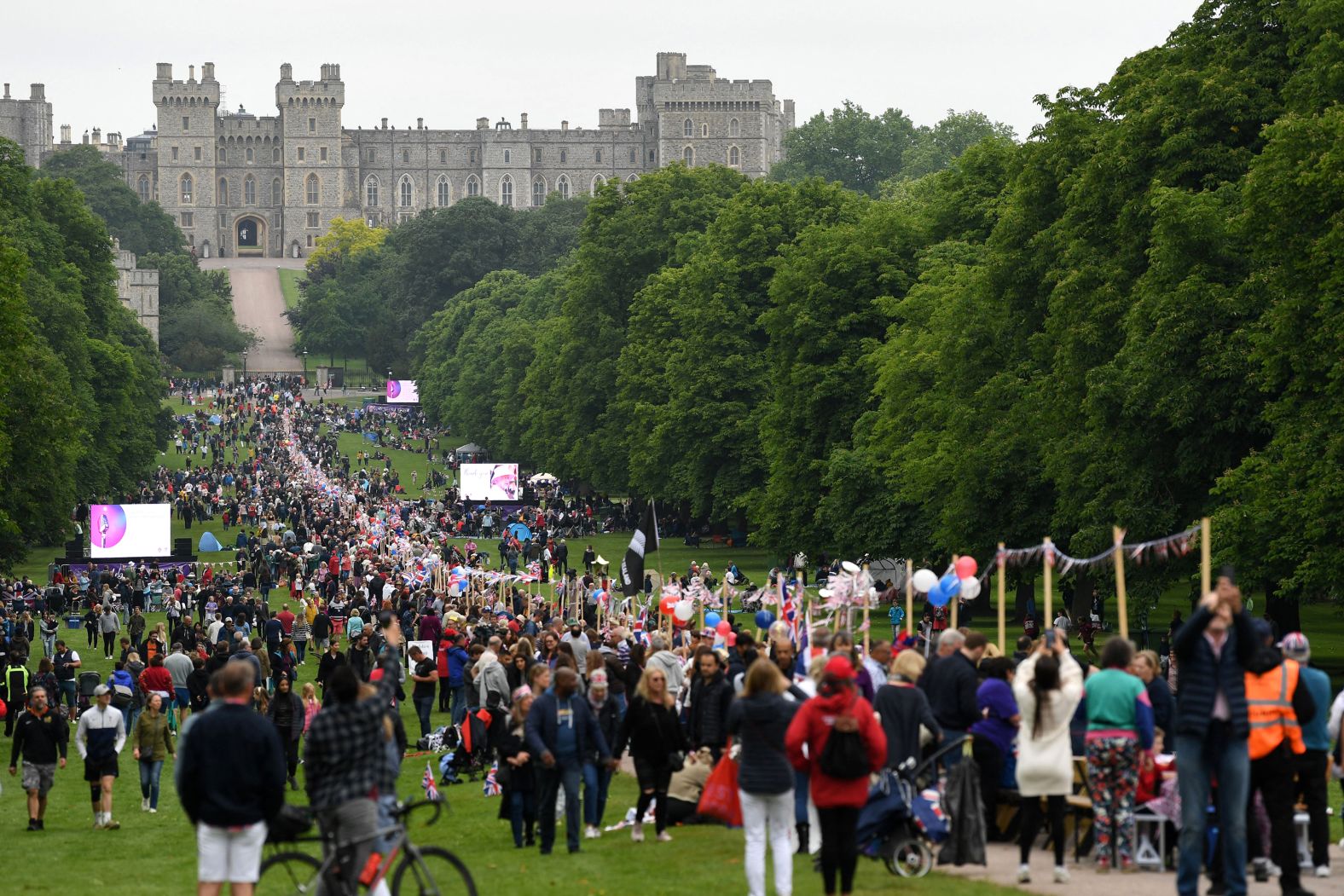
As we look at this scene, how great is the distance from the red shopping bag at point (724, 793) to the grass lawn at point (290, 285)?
151985mm

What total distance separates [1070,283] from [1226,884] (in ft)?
72.0

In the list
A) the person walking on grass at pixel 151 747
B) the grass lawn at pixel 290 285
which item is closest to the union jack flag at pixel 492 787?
the person walking on grass at pixel 151 747

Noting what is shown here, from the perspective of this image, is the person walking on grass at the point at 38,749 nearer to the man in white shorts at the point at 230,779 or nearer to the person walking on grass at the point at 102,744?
the person walking on grass at the point at 102,744

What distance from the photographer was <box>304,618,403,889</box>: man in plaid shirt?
11.4 metres

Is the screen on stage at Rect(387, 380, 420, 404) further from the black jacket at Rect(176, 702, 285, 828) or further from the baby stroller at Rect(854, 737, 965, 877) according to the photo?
the black jacket at Rect(176, 702, 285, 828)

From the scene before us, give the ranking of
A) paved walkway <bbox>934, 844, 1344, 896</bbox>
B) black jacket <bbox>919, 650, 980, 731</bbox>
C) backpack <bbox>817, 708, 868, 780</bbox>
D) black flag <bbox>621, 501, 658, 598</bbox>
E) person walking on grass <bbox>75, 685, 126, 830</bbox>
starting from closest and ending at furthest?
backpack <bbox>817, 708, 868, 780</bbox>, paved walkway <bbox>934, 844, 1344, 896</bbox>, black jacket <bbox>919, 650, 980, 731</bbox>, person walking on grass <bbox>75, 685, 126, 830</bbox>, black flag <bbox>621, 501, 658, 598</bbox>

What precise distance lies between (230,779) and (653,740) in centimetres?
466

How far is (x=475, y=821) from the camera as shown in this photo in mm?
18156

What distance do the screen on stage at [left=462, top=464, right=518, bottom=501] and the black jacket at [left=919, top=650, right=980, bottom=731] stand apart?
5049 centimetres

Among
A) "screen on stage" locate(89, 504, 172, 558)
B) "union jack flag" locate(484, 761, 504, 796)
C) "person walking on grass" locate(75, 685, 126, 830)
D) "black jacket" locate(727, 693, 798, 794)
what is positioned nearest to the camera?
"black jacket" locate(727, 693, 798, 794)

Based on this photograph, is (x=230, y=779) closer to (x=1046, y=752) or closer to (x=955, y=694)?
(x=1046, y=752)

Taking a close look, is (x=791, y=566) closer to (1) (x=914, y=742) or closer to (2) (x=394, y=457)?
(1) (x=914, y=742)

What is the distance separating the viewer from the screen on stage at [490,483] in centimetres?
6481

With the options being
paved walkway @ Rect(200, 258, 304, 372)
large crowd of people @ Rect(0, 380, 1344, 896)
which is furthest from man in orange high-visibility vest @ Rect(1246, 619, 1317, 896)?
paved walkway @ Rect(200, 258, 304, 372)
